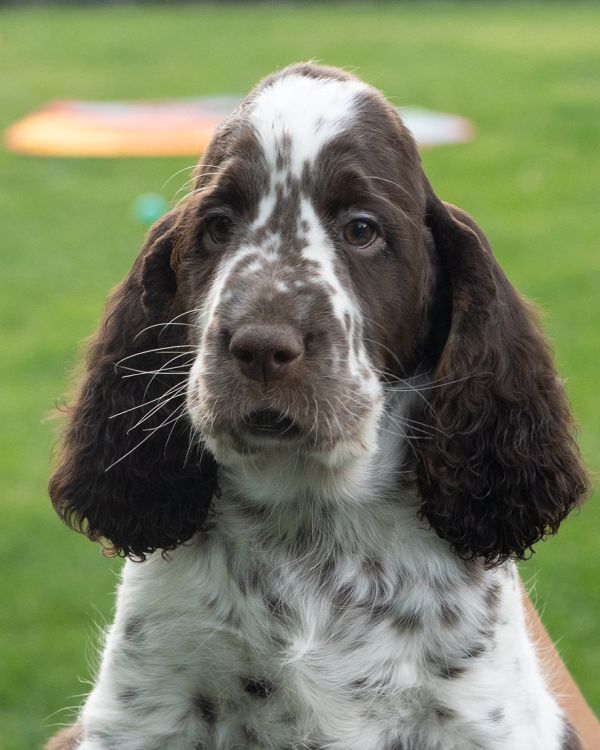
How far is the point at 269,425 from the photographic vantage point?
146 inches

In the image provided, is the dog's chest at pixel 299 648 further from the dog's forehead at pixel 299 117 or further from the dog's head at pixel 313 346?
the dog's forehead at pixel 299 117

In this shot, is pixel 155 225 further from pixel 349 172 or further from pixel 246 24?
pixel 246 24

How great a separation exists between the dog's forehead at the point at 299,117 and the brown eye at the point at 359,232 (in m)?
0.21

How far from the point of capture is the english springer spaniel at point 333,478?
12.8 feet

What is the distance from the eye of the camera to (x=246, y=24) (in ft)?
107

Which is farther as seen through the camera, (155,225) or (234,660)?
(155,225)

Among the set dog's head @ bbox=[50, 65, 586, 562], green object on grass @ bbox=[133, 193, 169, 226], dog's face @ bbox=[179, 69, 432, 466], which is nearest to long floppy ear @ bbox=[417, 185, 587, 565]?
dog's head @ bbox=[50, 65, 586, 562]

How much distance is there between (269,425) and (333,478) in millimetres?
471

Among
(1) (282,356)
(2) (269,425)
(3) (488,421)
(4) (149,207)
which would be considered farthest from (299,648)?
(4) (149,207)

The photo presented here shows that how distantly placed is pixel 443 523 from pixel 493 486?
23cm

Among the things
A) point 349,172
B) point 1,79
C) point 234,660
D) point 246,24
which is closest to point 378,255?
point 349,172

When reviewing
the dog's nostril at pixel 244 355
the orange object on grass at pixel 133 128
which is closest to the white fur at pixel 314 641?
the dog's nostril at pixel 244 355

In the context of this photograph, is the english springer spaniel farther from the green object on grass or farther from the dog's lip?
the green object on grass

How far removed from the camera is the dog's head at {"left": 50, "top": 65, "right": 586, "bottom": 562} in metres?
3.72
